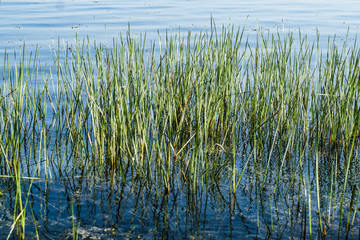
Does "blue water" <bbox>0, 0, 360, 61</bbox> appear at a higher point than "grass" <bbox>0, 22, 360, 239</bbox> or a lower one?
higher

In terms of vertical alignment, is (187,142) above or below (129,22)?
below

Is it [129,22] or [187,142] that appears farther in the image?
[129,22]

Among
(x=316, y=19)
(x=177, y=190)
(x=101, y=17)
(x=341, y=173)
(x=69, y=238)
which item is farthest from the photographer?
(x=101, y=17)

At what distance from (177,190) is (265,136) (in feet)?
3.54

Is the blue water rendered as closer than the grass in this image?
No

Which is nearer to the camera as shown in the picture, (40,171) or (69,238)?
(69,238)

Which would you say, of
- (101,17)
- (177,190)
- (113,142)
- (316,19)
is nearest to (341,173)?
(177,190)

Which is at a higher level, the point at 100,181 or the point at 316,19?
the point at 316,19

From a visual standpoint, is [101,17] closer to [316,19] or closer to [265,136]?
[316,19]

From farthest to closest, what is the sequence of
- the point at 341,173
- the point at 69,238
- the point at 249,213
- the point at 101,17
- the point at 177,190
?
the point at 101,17 < the point at 341,173 < the point at 177,190 < the point at 249,213 < the point at 69,238

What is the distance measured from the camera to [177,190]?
241 cm

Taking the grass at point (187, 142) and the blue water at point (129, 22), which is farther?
the blue water at point (129, 22)

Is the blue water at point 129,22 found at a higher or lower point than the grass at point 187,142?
higher

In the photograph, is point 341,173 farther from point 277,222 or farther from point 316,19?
point 316,19
